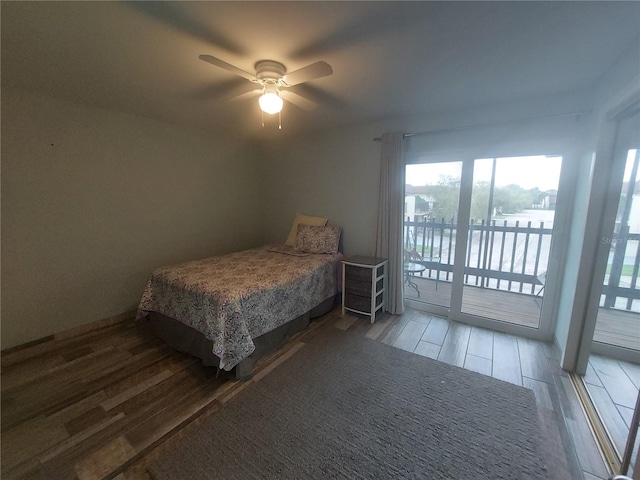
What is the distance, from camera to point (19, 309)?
225cm

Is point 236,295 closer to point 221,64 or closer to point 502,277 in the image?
point 221,64

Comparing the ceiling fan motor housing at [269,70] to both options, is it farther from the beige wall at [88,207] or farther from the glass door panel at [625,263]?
the glass door panel at [625,263]

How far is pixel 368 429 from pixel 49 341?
304 cm

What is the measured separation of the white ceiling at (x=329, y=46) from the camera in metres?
1.29

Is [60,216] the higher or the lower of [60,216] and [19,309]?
the higher

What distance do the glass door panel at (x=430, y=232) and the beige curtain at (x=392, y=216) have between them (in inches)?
9.5

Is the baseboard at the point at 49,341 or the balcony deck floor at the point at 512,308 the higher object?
the balcony deck floor at the point at 512,308

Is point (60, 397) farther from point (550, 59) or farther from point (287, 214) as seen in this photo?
point (550, 59)

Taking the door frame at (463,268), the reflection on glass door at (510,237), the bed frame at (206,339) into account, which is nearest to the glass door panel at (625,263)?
the door frame at (463,268)

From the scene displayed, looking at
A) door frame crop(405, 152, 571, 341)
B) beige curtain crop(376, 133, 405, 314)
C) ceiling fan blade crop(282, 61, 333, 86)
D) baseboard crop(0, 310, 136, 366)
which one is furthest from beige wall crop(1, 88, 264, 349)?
door frame crop(405, 152, 571, 341)

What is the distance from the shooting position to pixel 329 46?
1576mm

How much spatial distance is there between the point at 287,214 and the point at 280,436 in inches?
120

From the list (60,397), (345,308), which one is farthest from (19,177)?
(345,308)

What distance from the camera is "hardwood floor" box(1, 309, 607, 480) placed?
53.8 inches
